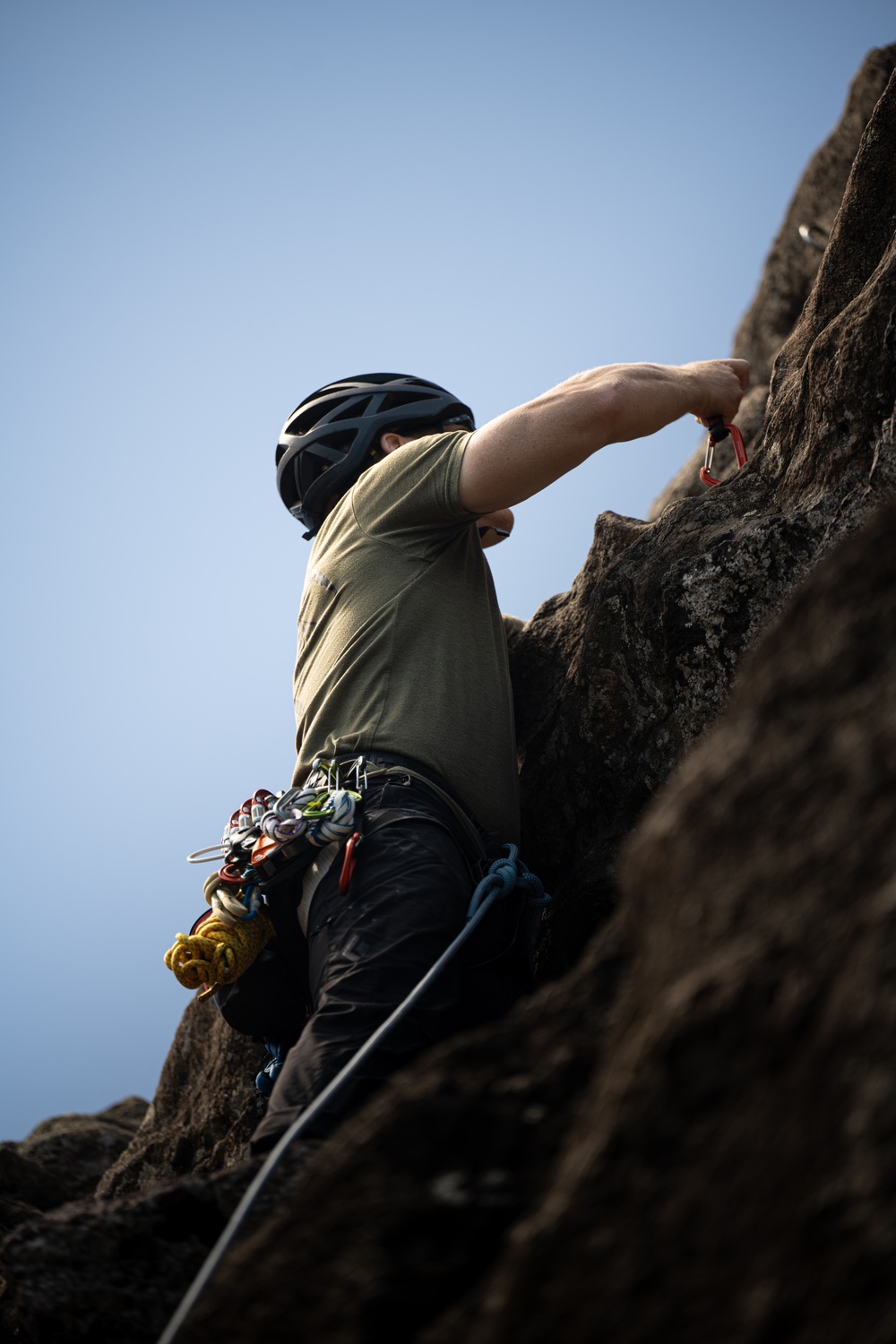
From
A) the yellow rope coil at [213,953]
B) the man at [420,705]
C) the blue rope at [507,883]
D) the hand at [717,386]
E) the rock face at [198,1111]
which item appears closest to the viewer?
the man at [420,705]

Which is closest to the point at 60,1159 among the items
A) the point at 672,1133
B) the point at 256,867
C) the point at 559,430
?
the point at 256,867

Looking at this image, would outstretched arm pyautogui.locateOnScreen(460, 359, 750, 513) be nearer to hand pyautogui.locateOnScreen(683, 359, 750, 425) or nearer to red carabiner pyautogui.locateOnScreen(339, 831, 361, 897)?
hand pyautogui.locateOnScreen(683, 359, 750, 425)

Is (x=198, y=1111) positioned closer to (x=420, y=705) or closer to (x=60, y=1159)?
(x=60, y=1159)

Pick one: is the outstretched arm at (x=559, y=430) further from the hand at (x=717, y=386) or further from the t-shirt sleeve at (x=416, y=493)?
the hand at (x=717, y=386)

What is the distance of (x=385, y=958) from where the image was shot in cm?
316

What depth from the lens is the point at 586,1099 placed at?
1587 mm

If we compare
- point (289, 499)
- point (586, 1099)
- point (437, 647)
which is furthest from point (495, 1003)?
point (289, 499)

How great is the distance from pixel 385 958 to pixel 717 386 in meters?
3.12

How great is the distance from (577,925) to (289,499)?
9.81 ft

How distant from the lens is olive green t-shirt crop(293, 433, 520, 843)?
4.10 metres

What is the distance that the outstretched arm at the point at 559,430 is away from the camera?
4102 mm

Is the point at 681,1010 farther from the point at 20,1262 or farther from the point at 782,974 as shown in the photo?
the point at 20,1262

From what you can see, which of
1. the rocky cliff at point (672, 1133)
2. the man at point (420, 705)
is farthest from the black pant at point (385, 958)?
the rocky cliff at point (672, 1133)

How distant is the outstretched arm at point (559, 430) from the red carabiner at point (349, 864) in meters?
1.59
